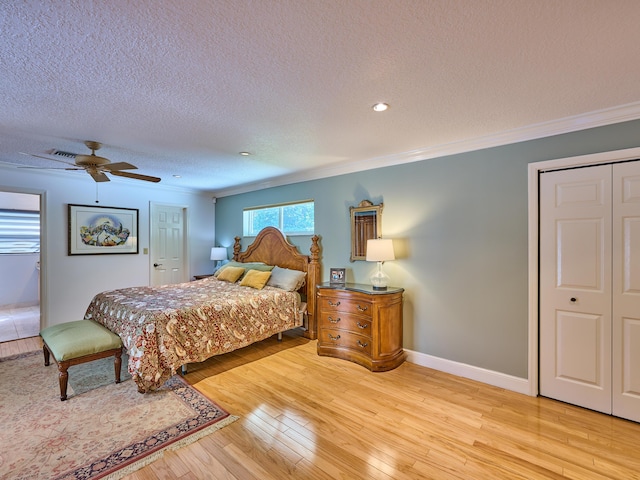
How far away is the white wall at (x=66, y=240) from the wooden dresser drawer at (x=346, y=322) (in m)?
3.53

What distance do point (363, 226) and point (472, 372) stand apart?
1.96 meters

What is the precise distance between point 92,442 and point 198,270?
415 centimetres

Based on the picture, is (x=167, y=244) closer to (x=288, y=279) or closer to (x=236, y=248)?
(x=236, y=248)

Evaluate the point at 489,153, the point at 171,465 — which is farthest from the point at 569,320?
the point at 171,465

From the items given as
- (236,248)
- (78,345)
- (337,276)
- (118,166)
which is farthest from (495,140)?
(236,248)

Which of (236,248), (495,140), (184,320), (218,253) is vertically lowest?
(184,320)

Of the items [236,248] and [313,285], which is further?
[236,248]

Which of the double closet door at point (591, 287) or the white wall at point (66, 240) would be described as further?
the white wall at point (66, 240)

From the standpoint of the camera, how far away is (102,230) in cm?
467

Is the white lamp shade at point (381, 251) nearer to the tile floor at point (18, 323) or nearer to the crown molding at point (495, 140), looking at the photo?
the crown molding at point (495, 140)

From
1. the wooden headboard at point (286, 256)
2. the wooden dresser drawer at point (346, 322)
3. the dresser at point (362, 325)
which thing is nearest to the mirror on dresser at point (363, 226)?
the dresser at point (362, 325)

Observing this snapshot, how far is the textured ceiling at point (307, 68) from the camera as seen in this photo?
1.30 m

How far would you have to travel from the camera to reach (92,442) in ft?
6.53

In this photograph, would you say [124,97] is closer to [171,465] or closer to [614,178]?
[171,465]
